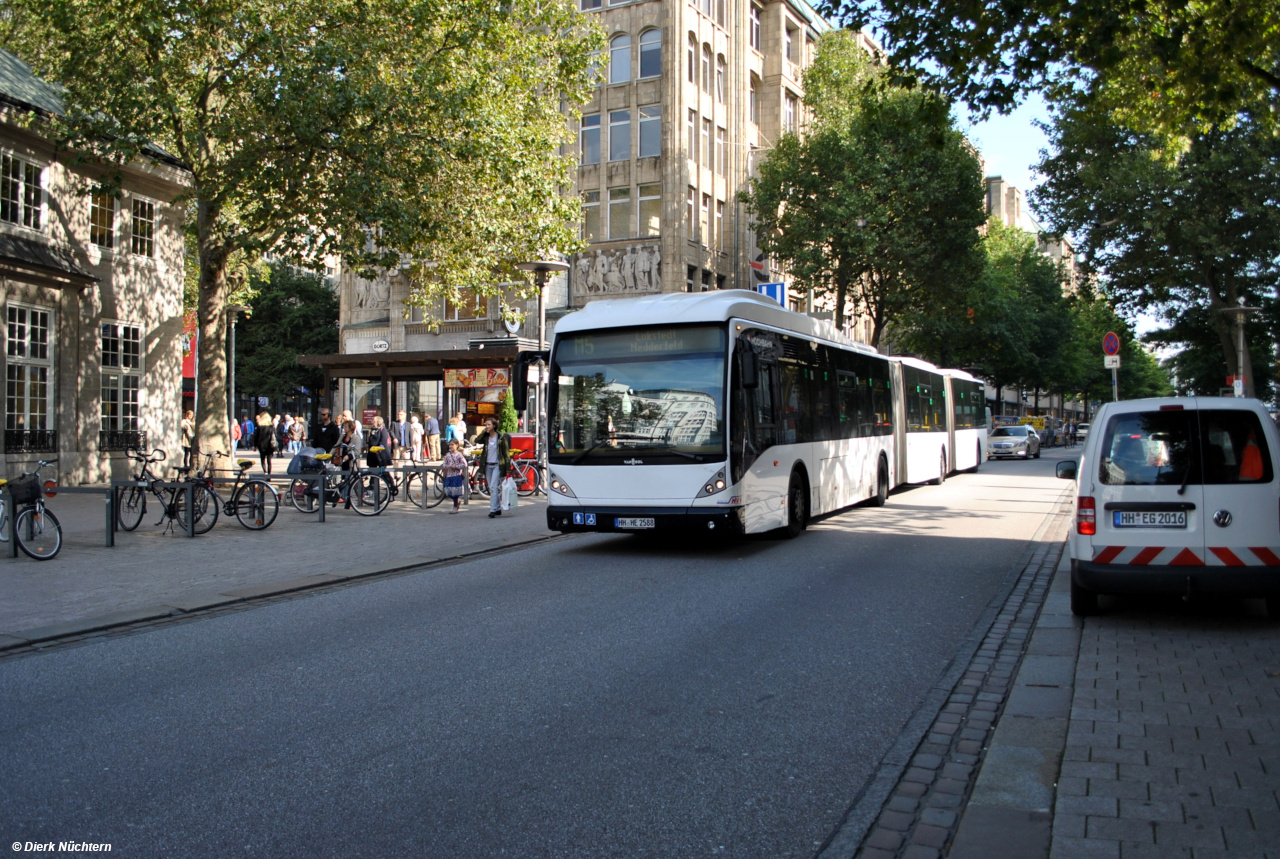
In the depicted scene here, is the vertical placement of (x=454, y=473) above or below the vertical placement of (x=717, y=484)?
below

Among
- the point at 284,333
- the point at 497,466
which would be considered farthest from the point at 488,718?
the point at 284,333

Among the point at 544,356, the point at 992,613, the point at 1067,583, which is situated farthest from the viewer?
the point at 544,356

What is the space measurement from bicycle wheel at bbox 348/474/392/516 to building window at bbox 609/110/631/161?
96.1 feet

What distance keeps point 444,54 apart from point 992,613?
1696cm

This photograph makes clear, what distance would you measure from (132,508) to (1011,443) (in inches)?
1400

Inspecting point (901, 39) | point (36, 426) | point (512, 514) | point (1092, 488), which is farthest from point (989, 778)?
point (36, 426)

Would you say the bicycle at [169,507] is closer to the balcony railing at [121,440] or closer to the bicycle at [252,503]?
the bicycle at [252,503]

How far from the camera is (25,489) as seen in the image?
12.3 m

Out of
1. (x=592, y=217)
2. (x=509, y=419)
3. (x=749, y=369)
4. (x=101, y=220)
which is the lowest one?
(x=509, y=419)

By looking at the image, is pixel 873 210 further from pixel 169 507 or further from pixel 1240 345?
pixel 169 507

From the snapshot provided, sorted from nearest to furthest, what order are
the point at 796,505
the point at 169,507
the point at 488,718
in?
1. the point at 488,718
2. the point at 796,505
3. the point at 169,507

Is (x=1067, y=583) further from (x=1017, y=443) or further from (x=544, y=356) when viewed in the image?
(x=1017, y=443)

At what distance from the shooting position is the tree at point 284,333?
60094 millimetres

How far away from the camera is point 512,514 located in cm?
1809
